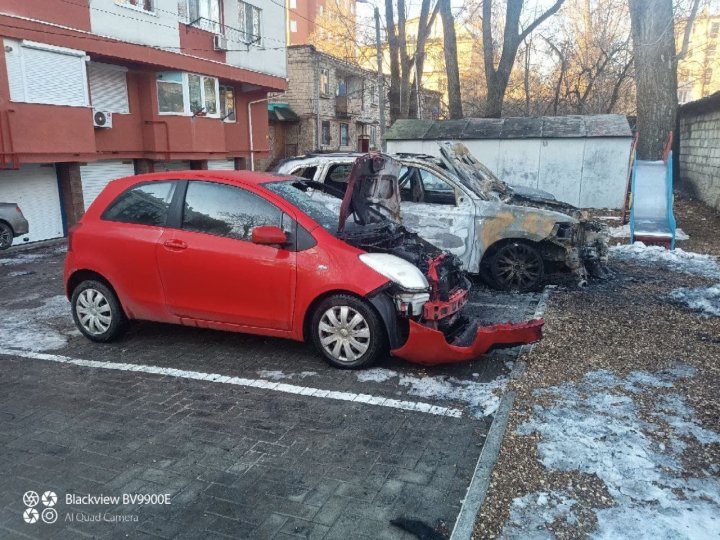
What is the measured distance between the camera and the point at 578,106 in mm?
24891

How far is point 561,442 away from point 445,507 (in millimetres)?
1023

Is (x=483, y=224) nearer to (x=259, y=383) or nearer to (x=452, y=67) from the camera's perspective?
(x=259, y=383)

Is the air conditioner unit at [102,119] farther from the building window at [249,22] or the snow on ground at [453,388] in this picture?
the snow on ground at [453,388]

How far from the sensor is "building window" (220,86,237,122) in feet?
70.0

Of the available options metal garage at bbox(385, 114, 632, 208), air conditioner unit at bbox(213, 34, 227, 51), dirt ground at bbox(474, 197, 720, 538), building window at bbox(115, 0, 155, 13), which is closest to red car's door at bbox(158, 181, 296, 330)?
dirt ground at bbox(474, 197, 720, 538)

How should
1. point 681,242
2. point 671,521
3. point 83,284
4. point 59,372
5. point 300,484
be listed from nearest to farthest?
point 671,521 → point 300,484 → point 59,372 → point 83,284 → point 681,242

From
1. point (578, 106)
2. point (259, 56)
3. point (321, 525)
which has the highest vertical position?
point (259, 56)

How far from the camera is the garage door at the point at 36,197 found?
1367 cm

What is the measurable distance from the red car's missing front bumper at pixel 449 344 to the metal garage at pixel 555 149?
11.8m

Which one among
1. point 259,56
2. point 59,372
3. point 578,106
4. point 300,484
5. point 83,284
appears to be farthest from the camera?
point 578,106

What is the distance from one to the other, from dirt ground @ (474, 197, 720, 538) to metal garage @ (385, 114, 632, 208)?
326 inches

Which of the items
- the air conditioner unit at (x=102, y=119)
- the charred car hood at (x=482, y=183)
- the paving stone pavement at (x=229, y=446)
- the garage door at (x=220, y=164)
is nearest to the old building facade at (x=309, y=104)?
the garage door at (x=220, y=164)

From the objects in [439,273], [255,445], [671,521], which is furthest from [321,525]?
[439,273]

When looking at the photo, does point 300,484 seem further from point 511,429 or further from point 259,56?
point 259,56
